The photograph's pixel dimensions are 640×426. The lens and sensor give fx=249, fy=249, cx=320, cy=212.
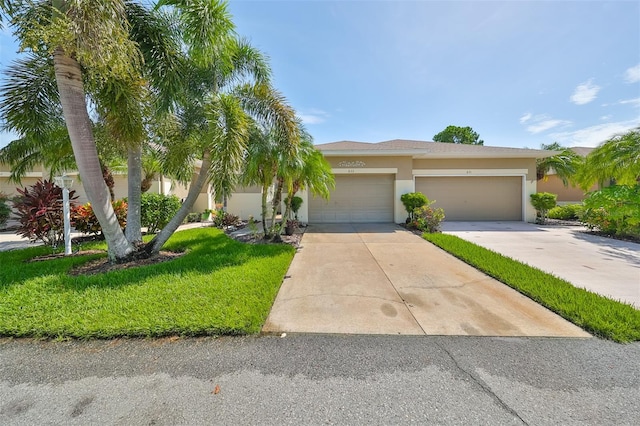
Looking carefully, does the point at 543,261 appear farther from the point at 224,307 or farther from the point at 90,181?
the point at 90,181

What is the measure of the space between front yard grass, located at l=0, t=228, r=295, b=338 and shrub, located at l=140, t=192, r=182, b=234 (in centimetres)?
465

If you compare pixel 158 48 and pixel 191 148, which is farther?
pixel 191 148

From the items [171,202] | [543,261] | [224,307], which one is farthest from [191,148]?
[543,261]

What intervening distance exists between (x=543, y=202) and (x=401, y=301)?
13311 millimetres

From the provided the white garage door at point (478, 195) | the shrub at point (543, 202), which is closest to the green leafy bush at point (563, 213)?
the shrub at point (543, 202)

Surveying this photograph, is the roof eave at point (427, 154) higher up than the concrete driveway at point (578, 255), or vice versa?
the roof eave at point (427, 154)

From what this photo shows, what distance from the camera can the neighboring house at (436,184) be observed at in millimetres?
12820

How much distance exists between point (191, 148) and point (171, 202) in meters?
6.64

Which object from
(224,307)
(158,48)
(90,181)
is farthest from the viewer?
(158,48)

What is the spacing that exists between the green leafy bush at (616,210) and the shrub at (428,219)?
5632 mm

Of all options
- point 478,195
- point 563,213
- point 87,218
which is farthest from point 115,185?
point 563,213

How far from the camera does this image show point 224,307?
359cm

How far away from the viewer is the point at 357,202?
13430 millimetres

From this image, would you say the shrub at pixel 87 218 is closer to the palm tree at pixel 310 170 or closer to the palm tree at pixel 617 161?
the palm tree at pixel 310 170
